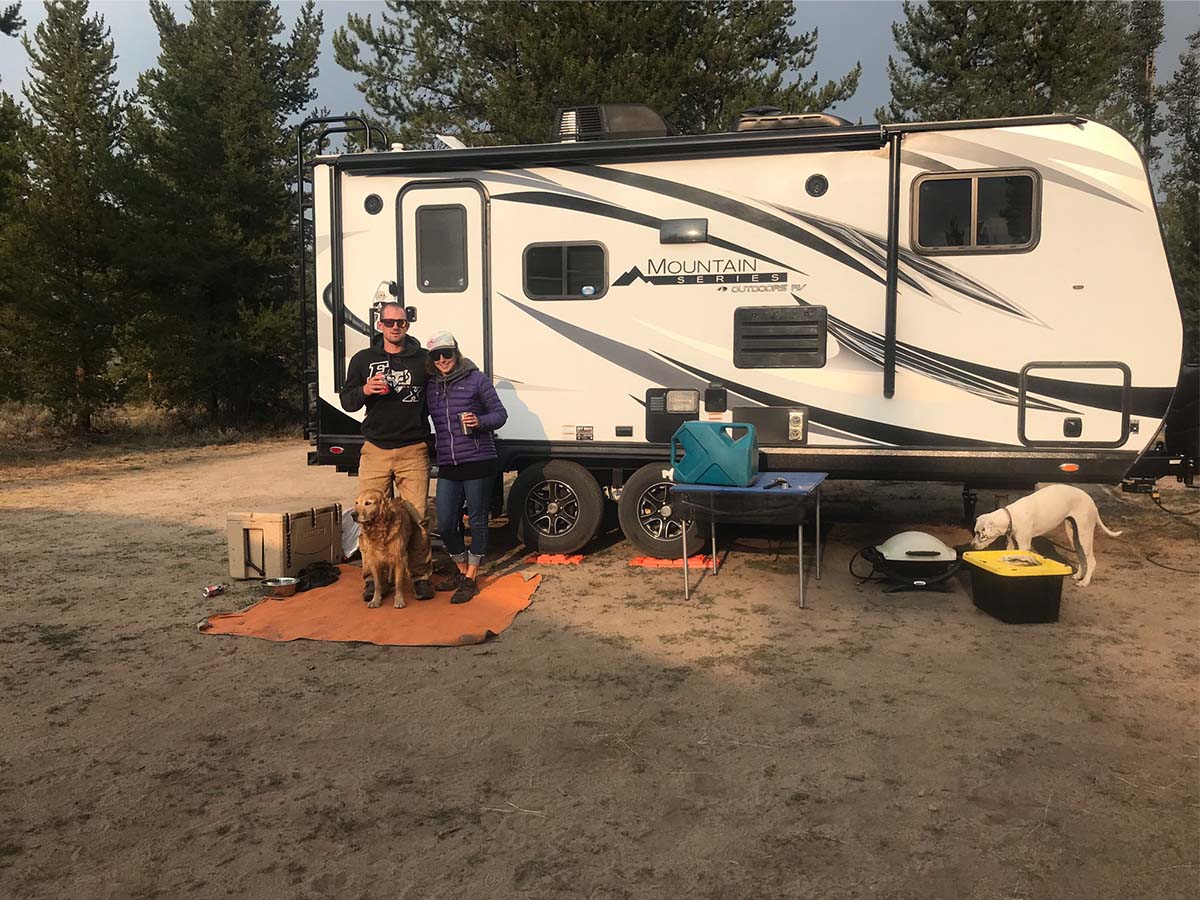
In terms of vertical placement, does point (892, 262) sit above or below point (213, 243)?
below

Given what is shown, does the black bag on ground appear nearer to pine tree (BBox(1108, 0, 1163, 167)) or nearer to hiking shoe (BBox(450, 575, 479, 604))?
hiking shoe (BBox(450, 575, 479, 604))

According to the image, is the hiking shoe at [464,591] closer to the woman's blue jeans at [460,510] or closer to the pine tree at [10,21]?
the woman's blue jeans at [460,510]

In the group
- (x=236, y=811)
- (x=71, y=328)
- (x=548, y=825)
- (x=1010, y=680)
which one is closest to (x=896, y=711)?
(x=1010, y=680)

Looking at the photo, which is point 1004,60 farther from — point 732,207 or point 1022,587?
point 1022,587

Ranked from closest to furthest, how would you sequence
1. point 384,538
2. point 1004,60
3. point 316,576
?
point 384,538 < point 316,576 < point 1004,60

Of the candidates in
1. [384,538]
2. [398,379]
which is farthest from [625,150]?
[384,538]

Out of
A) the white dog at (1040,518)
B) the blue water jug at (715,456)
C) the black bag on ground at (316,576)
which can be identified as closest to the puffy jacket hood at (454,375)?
the blue water jug at (715,456)

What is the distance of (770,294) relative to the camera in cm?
671

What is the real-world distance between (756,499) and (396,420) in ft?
8.19

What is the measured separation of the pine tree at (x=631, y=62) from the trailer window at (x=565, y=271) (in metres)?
10.9

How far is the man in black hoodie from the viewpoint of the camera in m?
6.12

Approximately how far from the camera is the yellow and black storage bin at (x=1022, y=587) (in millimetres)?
5453

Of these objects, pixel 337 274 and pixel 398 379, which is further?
pixel 337 274

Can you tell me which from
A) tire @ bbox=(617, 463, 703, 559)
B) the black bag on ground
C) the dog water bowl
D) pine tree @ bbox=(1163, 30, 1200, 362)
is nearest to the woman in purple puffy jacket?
the black bag on ground
